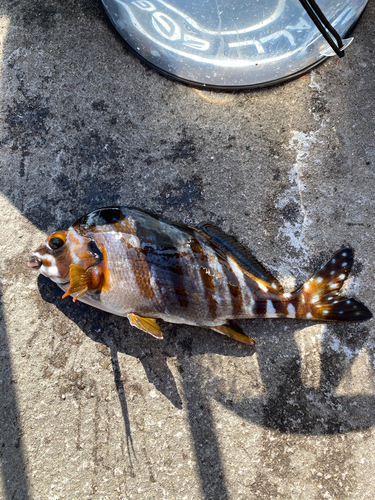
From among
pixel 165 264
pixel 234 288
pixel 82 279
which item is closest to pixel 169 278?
pixel 165 264

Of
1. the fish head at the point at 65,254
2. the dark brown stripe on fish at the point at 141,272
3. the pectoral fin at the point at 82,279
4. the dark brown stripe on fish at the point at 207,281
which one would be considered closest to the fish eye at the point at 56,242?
the fish head at the point at 65,254

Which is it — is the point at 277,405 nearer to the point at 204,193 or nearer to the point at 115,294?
the point at 115,294

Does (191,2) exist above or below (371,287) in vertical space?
above

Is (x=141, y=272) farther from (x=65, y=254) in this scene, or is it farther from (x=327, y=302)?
(x=327, y=302)

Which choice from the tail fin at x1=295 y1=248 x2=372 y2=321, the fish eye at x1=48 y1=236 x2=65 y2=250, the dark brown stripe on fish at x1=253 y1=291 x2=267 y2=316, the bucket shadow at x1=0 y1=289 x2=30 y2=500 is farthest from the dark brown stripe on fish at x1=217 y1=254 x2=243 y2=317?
the bucket shadow at x1=0 y1=289 x2=30 y2=500

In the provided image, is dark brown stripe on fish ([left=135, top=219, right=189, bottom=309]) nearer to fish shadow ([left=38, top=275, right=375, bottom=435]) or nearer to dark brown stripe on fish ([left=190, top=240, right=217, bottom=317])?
dark brown stripe on fish ([left=190, top=240, right=217, bottom=317])

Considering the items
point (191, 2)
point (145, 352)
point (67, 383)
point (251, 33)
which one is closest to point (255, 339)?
point (145, 352)
